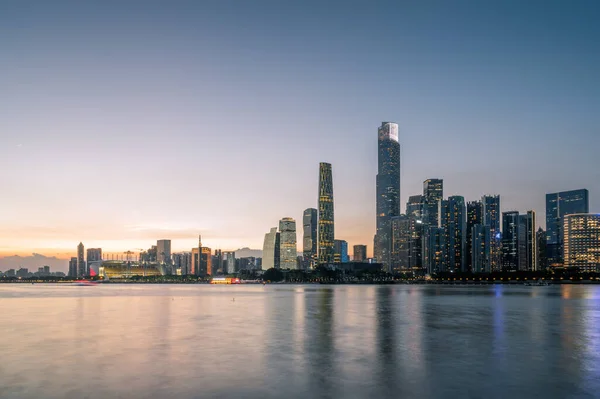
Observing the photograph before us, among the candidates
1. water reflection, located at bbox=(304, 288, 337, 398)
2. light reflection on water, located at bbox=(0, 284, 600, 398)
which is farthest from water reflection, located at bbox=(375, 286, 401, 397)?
water reflection, located at bbox=(304, 288, 337, 398)

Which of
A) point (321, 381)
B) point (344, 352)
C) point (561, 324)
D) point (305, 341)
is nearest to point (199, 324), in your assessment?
point (305, 341)

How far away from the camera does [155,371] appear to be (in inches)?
1342

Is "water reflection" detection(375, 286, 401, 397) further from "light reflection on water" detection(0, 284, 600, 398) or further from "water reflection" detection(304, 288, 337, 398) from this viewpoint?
"water reflection" detection(304, 288, 337, 398)

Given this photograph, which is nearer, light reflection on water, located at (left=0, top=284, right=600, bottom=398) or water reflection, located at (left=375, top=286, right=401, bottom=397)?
light reflection on water, located at (left=0, top=284, right=600, bottom=398)

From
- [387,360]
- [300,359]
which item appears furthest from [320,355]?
[387,360]

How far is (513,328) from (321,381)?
123ft

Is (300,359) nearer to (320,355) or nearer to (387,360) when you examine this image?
(320,355)

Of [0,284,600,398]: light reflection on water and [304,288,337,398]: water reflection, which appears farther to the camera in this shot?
[304,288,337,398]: water reflection

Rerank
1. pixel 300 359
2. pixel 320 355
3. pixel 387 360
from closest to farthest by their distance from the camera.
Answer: pixel 387 360 < pixel 300 359 < pixel 320 355

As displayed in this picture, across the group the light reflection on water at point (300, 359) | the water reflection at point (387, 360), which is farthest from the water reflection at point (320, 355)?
the water reflection at point (387, 360)

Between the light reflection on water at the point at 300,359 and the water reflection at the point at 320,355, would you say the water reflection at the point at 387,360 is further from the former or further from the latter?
the water reflection at the point at 320,355

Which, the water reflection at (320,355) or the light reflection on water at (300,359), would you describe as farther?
the water reflection at (320,355)

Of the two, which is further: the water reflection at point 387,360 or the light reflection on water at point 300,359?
the water reflection at point 387,360

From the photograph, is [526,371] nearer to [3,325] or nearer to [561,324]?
[561,324]
